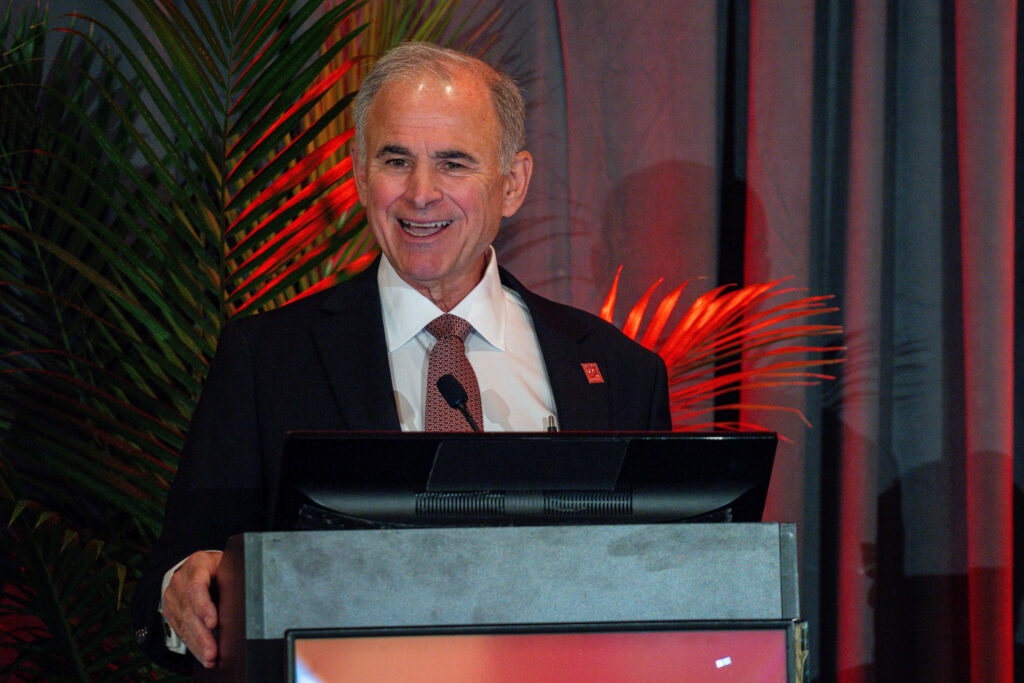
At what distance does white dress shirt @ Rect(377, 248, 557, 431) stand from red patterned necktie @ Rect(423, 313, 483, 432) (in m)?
0.03

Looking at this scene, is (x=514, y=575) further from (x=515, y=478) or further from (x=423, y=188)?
(x=423, y=188)

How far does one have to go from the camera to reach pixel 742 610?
3.13 ft

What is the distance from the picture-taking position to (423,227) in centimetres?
169

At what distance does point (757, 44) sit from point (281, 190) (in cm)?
123

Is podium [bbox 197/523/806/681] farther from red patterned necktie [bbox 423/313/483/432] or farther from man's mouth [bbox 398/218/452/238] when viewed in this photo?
man's mouth [bbox 398/218/452/238]

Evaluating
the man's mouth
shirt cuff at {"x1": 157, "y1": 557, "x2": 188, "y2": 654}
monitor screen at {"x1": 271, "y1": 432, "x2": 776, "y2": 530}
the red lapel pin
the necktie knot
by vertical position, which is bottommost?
shirt cuff at {"x1": 157, "y1": 557, "x2": 188, "y2": 654}

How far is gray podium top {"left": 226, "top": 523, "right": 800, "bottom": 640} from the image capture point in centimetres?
90

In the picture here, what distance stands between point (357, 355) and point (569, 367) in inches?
12.6

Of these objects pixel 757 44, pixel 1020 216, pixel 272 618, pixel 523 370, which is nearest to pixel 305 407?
pixel 523 370

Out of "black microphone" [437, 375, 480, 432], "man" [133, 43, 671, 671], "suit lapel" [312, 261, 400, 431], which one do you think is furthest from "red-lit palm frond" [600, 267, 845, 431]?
"black microphone" [437, 375, 480, 432]

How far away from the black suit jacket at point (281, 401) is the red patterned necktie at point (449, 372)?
0.05 metres

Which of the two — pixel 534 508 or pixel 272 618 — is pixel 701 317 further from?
pixel 272 618

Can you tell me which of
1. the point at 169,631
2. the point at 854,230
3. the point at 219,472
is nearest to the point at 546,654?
the point at 169,631

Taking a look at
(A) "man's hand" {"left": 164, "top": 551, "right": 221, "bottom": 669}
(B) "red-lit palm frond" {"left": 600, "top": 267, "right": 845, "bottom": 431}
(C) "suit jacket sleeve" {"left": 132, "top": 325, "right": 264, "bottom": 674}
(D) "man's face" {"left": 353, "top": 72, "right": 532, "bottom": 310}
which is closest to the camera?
(A) "man's hand" {"left": 164, "top": 551, "right": 221, "bottom": 669}
